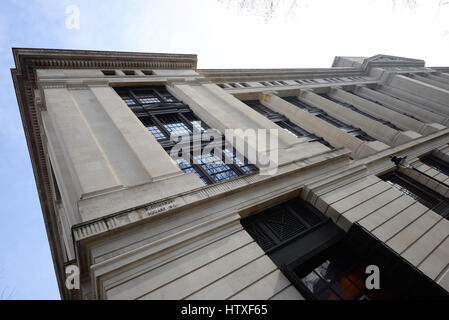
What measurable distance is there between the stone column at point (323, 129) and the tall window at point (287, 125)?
330mm

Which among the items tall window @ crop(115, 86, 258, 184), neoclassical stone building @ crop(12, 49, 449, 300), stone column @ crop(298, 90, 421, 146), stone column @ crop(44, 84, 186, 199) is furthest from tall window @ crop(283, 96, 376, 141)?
stone column @ crop(44, 84, 186, 199)

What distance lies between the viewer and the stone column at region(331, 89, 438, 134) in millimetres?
23062

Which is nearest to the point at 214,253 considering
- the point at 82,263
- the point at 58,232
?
the point at 82,263

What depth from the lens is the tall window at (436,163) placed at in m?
18.7

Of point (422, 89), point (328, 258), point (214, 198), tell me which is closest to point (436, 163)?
point (328, 258)

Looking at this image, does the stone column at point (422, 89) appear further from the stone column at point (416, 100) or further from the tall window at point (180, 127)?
the tall window at point (180, 127)

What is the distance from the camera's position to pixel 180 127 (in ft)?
55.1

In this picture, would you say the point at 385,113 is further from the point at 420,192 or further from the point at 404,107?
the point at 420,192

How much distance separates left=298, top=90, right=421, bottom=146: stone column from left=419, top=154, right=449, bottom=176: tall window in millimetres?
1928

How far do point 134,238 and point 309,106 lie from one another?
1034 inches

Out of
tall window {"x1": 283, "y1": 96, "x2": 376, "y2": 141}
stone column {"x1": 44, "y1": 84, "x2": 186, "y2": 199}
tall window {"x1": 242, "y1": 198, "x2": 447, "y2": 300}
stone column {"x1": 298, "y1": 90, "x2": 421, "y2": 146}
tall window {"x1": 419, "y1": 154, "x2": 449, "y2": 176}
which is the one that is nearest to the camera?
tall window {"x1": 242, "y1": 198, "x2": 447, "y2": 300}

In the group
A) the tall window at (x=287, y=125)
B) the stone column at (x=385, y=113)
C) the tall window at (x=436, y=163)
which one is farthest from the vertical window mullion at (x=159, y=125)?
the stone column at (x=385, y=113)

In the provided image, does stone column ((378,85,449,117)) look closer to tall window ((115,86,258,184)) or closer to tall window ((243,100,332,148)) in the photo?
tall window ((243,100,332,148))

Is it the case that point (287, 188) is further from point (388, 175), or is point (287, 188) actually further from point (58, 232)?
point (58, 232)
